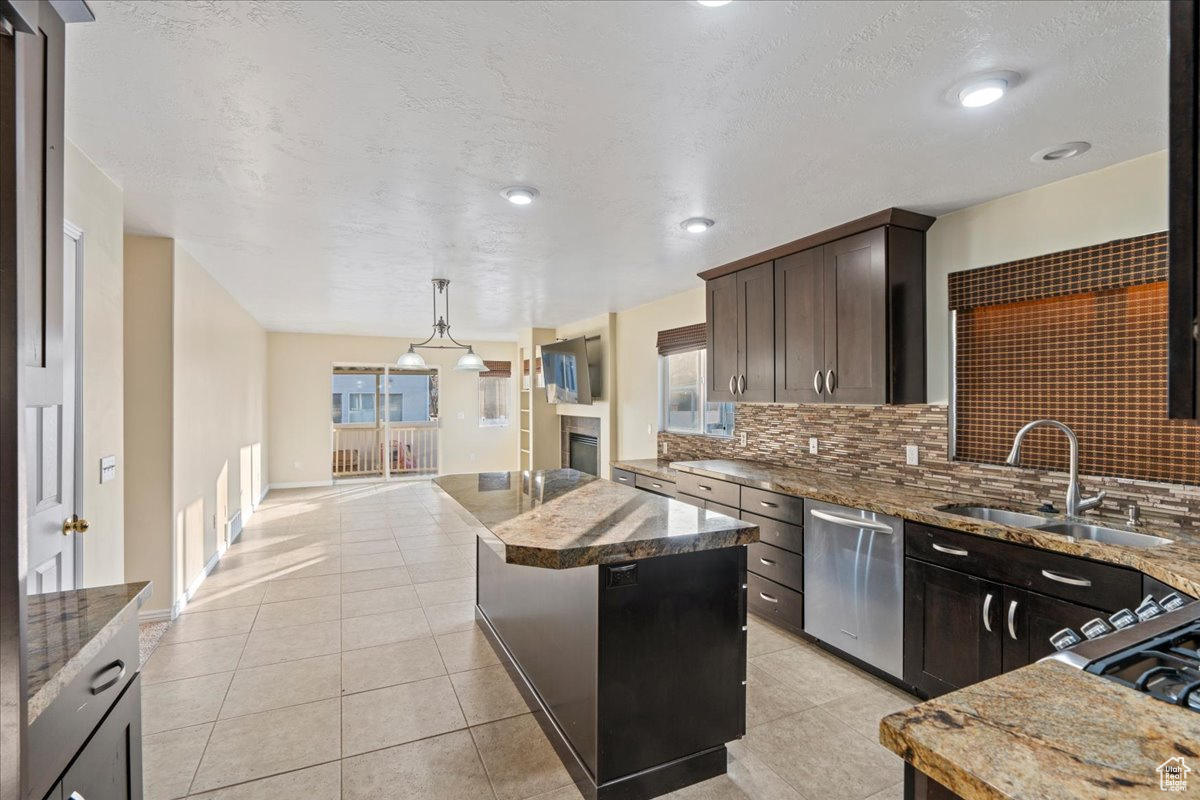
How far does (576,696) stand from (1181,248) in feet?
6.87

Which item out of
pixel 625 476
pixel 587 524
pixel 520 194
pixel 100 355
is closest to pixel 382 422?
pixel 625 476

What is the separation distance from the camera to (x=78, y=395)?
2383 millimetres

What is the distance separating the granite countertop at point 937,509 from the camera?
1716 millimetres

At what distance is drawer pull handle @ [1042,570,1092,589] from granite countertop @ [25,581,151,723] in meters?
2.85

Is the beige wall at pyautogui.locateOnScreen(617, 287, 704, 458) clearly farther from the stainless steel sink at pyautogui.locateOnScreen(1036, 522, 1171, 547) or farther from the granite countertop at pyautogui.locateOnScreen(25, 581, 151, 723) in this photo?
the granite countertop at pyautogui.locateOnScreen(25, 581, 151, 723)

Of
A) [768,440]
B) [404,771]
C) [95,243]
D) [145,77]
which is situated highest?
[145,77]

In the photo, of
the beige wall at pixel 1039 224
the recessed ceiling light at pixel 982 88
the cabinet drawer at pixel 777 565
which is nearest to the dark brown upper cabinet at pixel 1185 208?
the recessed ceiling light at pixel 982 88

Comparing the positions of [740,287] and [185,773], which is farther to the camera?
[740,287]

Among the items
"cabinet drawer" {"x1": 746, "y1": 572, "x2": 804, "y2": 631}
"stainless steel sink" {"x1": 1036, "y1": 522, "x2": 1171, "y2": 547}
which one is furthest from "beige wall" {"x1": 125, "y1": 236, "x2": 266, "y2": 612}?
"stainless steel sink" {"x1": 1036, "y1": 522, "x2": 1171, "y2": 547}

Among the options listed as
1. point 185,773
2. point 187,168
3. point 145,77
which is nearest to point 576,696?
point 185,773

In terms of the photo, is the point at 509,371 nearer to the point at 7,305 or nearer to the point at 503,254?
the point at 503,254

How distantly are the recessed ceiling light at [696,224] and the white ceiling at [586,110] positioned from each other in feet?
0.24

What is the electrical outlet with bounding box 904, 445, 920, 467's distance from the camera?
3.17m

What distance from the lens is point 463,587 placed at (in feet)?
14.0
